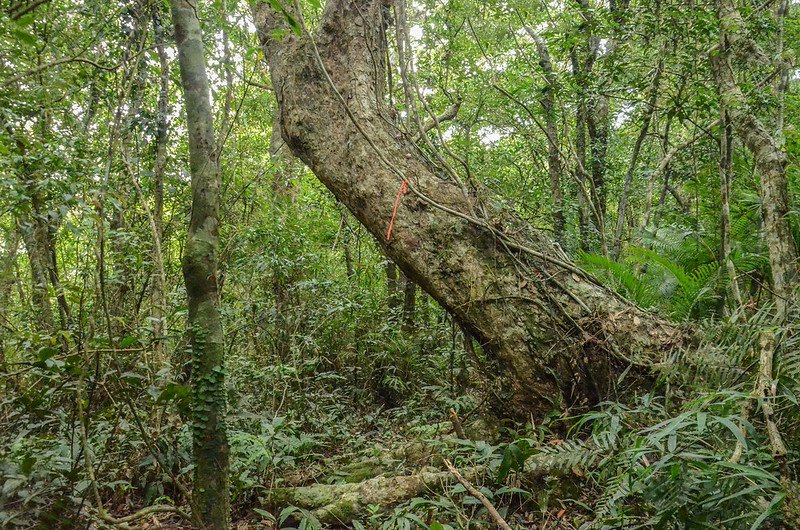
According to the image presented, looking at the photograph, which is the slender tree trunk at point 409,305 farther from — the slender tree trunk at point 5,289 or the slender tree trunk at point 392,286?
the slender tree trunk at point 5,289

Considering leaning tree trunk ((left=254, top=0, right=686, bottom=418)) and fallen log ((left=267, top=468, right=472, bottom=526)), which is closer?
fallen log ((left=267, top=468, right=472, bottom=526))

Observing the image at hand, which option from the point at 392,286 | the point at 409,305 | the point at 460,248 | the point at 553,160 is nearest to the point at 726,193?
the point at 460,248

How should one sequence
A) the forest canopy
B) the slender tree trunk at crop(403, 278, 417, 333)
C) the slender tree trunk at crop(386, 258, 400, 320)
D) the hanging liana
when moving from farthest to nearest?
the slender tree trunk at crop(386, 258, 400, 320) < the slender tree trunk at crop(403, 278, 417, 333) < the hanging liana < the forest canopy

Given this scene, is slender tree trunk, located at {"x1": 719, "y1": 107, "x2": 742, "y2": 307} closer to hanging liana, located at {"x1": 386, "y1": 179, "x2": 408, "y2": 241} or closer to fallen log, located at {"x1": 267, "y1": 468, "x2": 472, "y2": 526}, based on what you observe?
hanging liana, located at {"x1": 386, "y1": 179, "x2": 408, "y2": 241}

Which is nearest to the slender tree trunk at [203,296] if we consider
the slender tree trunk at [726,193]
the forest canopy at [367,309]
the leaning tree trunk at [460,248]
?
the forest canopy at [367,309]

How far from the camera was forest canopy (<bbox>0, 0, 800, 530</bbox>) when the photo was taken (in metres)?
2.52

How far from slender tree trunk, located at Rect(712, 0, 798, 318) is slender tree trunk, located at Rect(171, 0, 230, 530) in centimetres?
324

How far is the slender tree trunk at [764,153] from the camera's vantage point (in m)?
3.68

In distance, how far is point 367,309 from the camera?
6.07 meters

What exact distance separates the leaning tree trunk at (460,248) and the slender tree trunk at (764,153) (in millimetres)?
970

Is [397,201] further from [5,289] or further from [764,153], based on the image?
[5,289]

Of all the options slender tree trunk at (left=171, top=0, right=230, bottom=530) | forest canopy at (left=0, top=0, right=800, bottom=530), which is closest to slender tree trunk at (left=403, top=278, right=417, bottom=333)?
forest canopy at (left=0, top=0, right=800, bottom=530)

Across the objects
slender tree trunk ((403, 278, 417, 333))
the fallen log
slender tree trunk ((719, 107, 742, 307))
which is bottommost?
the fallen log

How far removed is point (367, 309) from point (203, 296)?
3.46 m
